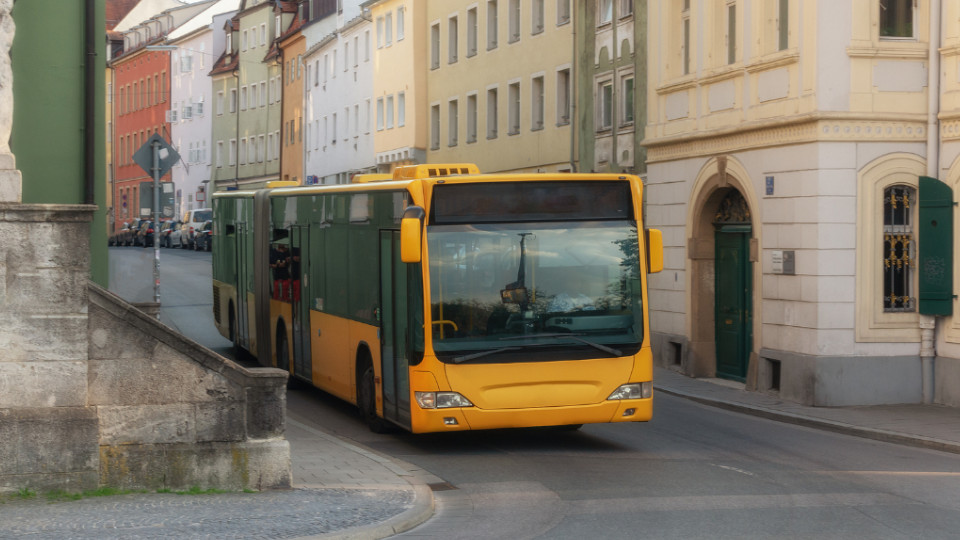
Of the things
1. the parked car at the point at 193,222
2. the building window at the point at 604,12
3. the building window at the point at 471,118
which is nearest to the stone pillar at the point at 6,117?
the building window at the point at 604,12

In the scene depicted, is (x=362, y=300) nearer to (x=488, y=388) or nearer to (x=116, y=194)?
(x=488, y=388)

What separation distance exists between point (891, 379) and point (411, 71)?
35.7 metres

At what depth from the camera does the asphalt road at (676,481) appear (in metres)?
11.0

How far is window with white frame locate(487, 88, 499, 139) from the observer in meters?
45.2

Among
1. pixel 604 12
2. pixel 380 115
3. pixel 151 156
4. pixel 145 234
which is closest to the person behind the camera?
pixel 151 156

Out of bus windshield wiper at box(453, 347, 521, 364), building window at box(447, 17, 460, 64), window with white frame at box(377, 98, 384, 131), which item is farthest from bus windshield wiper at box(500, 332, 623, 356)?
window with white frame at box(377, 98, 384, 131)

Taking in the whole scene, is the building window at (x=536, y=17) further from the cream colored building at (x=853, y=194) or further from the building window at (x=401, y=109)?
the cream colored building at (x=853, y=194)

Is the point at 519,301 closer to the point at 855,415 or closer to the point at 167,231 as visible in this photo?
the point at 855,415

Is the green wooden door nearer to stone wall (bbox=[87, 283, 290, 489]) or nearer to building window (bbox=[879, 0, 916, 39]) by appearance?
building window (bbox=[879, 0, 916, 39])

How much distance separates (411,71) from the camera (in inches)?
2158

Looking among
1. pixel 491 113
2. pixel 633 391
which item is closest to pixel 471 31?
pixel 491 113

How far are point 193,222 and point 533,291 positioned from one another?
58295 millimetres

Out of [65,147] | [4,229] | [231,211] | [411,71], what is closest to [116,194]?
[411,71]

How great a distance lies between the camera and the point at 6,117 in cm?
1217
